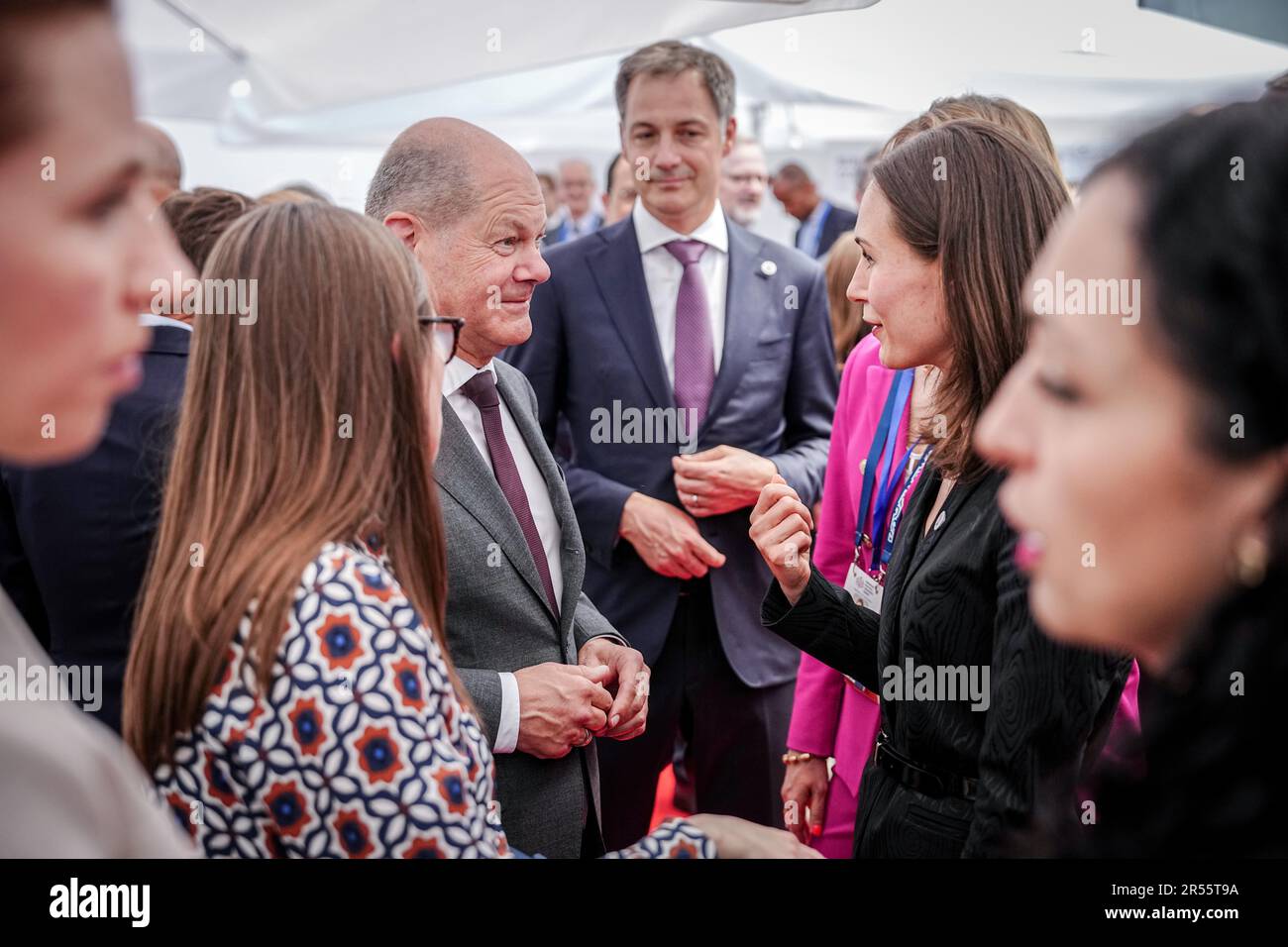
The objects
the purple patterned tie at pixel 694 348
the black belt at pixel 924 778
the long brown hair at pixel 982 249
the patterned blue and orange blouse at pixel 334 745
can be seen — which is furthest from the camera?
the purple patterned tie at pixel 694 348

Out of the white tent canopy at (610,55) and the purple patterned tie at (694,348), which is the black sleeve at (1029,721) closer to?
the white tent canopy at (610,55)

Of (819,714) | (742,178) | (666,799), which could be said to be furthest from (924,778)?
(742,178)

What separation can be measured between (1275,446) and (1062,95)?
169 inches

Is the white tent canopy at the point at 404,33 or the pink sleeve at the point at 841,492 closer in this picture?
the pink sleeve at the point at 841,492

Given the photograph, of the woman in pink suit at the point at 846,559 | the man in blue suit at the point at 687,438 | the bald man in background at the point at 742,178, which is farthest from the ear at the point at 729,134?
the bald man in background at the point at 742,178

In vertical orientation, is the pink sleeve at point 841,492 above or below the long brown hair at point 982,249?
below

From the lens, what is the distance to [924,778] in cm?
160

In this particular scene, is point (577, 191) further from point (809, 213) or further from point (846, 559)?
point (846, 559)

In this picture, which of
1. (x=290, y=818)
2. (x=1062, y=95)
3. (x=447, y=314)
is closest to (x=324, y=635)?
(x=290, y=818)

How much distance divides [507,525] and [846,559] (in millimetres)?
882

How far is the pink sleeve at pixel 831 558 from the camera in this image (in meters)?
2.26

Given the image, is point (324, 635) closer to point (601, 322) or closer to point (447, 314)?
point (447, 314)

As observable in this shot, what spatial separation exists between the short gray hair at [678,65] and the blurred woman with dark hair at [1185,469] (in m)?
2.37

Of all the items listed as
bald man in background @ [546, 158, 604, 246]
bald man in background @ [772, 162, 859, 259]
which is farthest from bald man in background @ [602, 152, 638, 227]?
bald man in background @ [546, 158, 604, 246]
